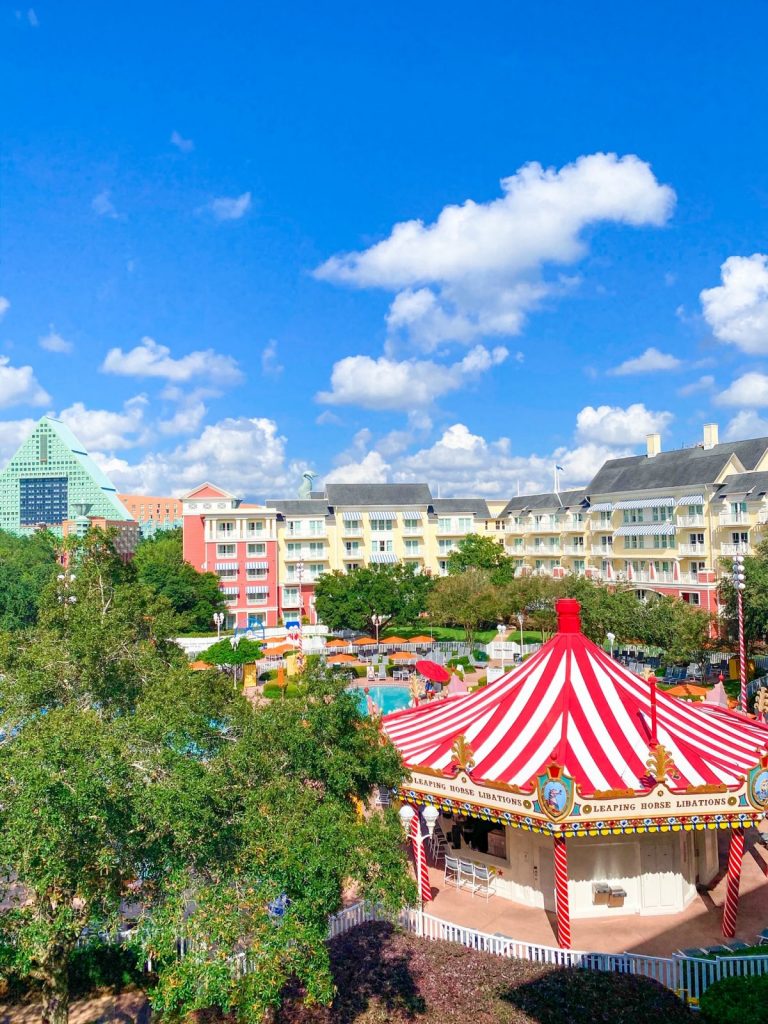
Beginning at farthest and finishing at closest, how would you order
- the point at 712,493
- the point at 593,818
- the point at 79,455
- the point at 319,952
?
1. the point at 79,455
2. the point at 712,493
3. the point at 593,818
4. the point at 319,952

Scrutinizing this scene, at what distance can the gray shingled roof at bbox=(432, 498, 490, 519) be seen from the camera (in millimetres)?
66062

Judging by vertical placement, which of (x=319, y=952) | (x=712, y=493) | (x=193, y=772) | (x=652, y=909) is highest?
(x=712, y=493)

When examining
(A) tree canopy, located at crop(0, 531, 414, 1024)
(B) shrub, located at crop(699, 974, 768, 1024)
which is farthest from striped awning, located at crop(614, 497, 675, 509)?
(A) tree canopy, located at crop(0, 531, 414, 1024)

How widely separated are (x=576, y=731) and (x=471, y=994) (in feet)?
19.7

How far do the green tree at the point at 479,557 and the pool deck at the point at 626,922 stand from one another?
43.1 meters

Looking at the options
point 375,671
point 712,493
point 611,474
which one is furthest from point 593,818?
point 611,474

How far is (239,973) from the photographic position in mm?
9109

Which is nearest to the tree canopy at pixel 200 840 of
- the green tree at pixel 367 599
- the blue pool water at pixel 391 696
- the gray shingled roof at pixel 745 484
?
the blue pool water at pixel 391 696

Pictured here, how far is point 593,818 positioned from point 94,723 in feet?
28.1

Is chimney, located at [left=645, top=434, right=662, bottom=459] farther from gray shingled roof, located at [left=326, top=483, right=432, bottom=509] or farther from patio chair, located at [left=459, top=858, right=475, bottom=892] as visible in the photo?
patio chair, located at [left=459, top=858, right=475, bottom=892]

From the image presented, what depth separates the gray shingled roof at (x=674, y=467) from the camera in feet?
160

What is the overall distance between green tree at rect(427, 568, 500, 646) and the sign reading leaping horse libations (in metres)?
31.9

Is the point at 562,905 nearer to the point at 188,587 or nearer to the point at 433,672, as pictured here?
the point at 433,672

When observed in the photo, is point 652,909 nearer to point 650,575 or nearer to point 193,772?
point 193,772
